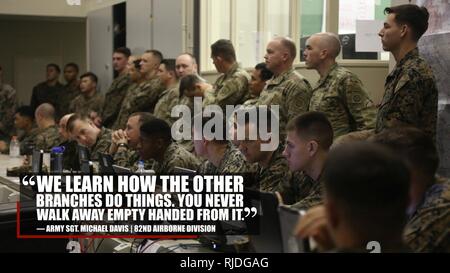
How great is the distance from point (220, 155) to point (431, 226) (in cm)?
196

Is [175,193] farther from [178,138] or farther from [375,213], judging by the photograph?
[178,138]

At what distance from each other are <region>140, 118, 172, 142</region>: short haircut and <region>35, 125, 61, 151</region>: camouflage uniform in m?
2.50

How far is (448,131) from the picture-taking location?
3795 millimetres

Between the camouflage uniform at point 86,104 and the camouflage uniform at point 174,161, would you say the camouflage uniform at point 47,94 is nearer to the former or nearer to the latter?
the camouflage uniform at point 86,104

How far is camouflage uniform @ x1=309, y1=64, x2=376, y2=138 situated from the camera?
4.04m

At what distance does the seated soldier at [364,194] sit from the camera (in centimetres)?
126

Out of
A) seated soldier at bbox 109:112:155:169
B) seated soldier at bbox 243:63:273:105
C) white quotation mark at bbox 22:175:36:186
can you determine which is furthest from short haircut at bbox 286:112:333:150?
seated soldier at bbox 243:63:273:105

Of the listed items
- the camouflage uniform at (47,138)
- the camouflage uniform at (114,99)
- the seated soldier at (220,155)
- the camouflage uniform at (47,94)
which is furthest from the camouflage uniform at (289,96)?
the camouflage uniform at (47,94)

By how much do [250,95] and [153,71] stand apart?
164cm

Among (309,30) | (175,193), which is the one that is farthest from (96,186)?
(309,30)

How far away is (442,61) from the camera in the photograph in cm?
383

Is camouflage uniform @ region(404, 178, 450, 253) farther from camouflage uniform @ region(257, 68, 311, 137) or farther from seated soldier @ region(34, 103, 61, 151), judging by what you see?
seated soldier @ region(34, 103, 61, 151)

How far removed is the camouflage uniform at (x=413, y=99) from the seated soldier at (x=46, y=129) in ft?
13.0
